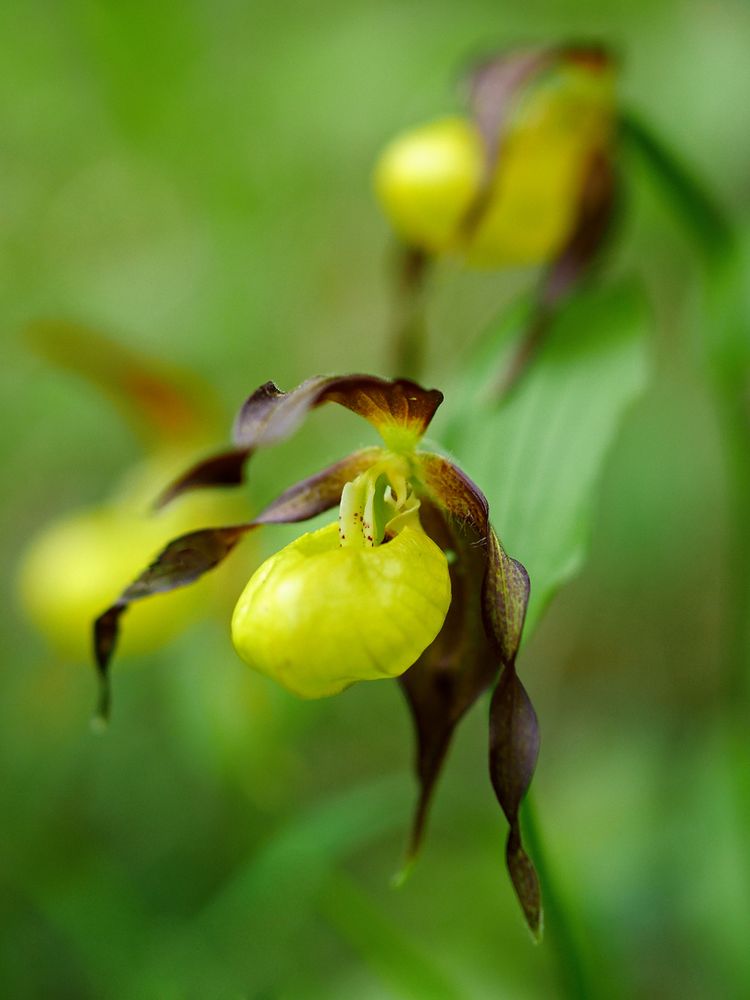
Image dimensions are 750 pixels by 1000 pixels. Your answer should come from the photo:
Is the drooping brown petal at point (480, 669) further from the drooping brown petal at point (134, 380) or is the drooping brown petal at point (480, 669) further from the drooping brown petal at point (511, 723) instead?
the drooping brown petal at point (134, 380)

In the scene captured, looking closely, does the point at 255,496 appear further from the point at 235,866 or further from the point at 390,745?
the point at 390,745

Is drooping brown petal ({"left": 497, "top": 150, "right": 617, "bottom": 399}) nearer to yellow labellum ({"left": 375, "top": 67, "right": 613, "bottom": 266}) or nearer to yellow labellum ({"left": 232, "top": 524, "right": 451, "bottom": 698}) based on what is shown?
yellow labellum ({"left": 375, "top": 67, "right": 613, "bottom": 266})

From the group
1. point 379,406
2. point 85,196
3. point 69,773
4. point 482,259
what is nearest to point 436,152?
point 482,259

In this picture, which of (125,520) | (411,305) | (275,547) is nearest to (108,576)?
(125,520)

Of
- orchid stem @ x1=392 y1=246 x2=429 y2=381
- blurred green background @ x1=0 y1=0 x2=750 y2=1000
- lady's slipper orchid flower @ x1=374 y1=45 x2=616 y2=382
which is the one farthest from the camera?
blurred green background @ x1=0 y1=0 x2=750 y2=1000

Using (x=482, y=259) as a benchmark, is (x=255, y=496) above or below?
below

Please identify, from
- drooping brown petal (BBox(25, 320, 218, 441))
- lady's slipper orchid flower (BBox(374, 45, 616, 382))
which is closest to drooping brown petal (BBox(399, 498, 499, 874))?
lady's slipper orchid flower (BBox(374, 45, 616, 382))
